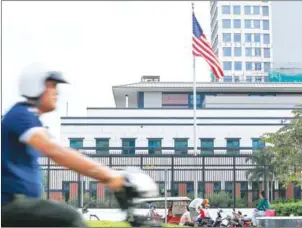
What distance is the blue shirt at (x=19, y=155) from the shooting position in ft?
7.91

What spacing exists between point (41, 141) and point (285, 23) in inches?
3733

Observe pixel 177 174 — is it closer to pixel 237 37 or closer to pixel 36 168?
pixel 36 168

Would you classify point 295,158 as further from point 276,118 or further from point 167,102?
point 167,102

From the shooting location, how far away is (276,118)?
178 feet

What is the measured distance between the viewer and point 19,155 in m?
2.44

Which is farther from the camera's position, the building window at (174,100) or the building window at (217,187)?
the building window at (174,100)

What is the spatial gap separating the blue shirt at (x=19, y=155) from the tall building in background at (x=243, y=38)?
98.5 metres

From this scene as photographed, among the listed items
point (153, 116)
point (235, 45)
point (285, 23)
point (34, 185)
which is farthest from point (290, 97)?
point (34, 185)

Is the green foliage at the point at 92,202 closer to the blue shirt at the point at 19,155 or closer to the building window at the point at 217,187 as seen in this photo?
the building window at the point at 217,187

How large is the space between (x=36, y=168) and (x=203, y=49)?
84.5 ft

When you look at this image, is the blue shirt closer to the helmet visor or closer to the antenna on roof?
the helmet visor

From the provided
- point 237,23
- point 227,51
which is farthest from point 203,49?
point 227,51

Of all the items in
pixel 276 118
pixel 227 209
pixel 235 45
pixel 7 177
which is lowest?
pixel 227 209

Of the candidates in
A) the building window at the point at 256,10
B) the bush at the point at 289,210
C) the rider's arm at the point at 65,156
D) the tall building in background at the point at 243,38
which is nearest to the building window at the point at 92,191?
the bush at the point at 289,210
